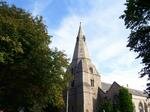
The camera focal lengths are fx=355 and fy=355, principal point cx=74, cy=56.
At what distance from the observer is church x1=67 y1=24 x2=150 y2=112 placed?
7706 centimetres

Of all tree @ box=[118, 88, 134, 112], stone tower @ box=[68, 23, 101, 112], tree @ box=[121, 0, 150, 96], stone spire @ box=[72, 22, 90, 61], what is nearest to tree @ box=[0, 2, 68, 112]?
tree @ box=[121, 0, 150, 96]

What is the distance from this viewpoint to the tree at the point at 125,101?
71.6 m

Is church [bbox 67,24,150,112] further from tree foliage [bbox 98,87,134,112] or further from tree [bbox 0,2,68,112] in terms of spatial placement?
tree [bbox 0,2,68,112]

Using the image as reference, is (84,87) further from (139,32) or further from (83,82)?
(139,32)

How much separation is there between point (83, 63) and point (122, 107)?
14272 mm

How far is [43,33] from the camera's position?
122 ft

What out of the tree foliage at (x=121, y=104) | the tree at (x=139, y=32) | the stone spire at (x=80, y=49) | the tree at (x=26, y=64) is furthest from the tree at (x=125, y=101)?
the tree at (x=139, y=32)

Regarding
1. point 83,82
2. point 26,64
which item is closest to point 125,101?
point 83,82

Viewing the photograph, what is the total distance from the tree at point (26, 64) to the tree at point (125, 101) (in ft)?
113

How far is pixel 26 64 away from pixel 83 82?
44.4 meters

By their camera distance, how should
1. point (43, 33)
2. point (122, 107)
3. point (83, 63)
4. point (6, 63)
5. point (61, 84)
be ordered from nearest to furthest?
point (6, 63) < point (43, 33) < point (61, 84) < point (122, 107) < point (83, 63)

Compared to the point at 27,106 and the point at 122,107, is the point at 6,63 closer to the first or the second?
the point at 27,106

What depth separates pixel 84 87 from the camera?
77.3 metres

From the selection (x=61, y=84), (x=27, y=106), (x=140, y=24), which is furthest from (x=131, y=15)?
(x=27, y=106)
